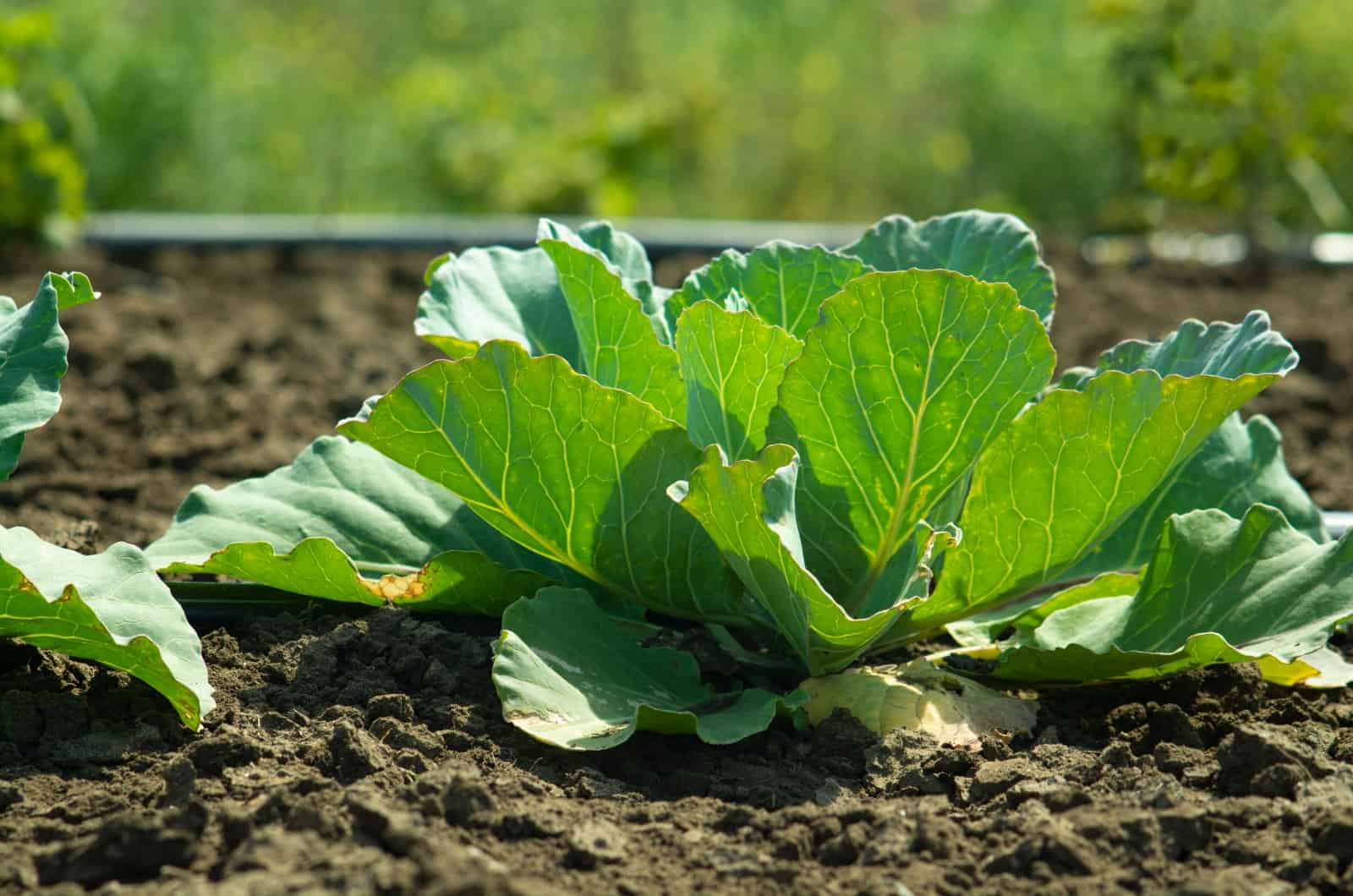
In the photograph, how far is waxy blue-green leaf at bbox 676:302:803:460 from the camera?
1676 millimetres

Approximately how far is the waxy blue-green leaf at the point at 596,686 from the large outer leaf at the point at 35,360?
0.56 metres

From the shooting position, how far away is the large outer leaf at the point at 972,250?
1.97 m

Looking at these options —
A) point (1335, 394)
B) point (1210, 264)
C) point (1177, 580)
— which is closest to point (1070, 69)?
point (1210, 264)

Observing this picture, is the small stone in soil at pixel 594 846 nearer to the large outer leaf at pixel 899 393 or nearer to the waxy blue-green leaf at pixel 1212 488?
the large outer leaf at pixel 899 393

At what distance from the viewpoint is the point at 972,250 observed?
201cm

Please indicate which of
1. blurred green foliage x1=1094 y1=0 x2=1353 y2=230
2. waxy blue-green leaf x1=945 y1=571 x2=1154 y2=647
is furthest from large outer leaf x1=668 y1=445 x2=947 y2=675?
blurred green foliage x1=1094 y1=0 x2=1353 y2=230

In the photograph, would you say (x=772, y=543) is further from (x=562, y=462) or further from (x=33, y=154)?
(x=33, y=154)

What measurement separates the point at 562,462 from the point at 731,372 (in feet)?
0.71

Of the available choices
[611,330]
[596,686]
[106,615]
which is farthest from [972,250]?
[106,615]

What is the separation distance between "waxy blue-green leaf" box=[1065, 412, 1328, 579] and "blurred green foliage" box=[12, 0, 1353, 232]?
2.22 m

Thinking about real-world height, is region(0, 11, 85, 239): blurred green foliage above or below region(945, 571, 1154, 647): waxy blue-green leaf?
above

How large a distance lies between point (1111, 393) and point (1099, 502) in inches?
5.8

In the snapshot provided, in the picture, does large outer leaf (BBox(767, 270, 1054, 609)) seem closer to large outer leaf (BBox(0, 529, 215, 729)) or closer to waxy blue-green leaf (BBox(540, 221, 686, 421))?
waxy blue-green leaf (BBox(540, 221, 686, 421))

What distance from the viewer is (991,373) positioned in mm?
1673
